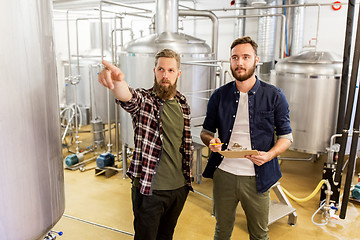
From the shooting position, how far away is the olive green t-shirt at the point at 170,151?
1.56 metres

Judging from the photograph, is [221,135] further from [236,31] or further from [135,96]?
[236,31]

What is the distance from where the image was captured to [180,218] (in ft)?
9.52

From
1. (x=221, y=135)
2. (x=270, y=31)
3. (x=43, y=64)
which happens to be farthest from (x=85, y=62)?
(x=43, y=64)

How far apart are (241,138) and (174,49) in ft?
6.12

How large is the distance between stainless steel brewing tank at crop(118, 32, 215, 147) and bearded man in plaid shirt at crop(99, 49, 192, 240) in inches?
72.9

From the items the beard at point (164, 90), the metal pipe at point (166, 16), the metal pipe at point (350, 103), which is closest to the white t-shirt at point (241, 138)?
the beard at point (164, 90)

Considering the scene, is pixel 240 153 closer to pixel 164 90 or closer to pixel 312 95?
pixel 164 90

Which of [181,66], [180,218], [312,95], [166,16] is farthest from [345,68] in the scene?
→ [180,218]

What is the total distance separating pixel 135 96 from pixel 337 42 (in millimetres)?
4603

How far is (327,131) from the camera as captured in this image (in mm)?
3447

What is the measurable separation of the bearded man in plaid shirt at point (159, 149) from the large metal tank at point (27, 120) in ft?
1.55

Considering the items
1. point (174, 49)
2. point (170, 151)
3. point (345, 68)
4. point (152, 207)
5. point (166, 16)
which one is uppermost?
point (166, 16)

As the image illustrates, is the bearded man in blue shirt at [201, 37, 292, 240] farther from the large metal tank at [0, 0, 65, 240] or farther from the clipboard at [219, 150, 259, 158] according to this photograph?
the large metal tank at [0, 0, 65, 240]

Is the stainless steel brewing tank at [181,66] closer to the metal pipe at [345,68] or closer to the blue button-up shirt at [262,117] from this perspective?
the metal pipe at [345,68]
